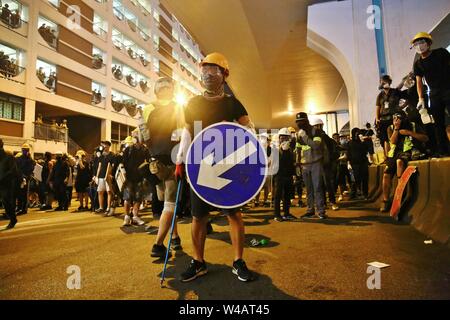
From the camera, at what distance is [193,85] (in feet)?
137

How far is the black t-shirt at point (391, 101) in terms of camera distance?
5750 millimetres

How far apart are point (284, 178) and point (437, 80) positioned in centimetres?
302

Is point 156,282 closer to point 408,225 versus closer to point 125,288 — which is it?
point 125,288

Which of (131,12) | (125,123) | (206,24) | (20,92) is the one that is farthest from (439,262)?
(131,12)

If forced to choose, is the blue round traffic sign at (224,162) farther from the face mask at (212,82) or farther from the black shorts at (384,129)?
the black shorts at (384,129)

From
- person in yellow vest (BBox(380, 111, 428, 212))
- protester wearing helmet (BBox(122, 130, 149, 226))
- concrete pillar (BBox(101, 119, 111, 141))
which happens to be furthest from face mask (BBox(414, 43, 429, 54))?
concrete pillar (BBox(101, 119, 111, 141))

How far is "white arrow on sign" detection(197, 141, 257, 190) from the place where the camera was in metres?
2.63

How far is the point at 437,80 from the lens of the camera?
4.21 meters

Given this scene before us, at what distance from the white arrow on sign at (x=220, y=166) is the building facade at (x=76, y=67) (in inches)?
567

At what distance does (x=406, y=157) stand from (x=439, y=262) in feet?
9.19

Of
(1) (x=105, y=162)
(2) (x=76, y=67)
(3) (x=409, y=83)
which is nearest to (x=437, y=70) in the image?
(3) (x=409, y=83)

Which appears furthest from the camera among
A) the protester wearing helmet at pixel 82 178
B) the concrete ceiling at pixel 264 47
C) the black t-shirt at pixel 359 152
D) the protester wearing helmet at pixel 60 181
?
the concrete ceiling at pixel 264 47

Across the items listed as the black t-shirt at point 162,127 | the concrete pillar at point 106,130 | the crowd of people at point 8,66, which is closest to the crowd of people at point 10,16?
the crowd of people at point 8,66

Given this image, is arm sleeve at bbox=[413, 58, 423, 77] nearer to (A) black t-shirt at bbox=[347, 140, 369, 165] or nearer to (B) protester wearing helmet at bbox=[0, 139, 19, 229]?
(A) black t-shirt at bbox=[347, 140, 369, 165]
